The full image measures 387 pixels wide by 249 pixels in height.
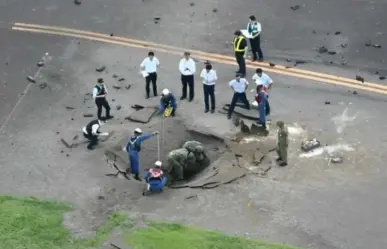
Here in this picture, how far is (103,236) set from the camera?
61.0 ft

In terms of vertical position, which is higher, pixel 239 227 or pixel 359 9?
pixel 359 9

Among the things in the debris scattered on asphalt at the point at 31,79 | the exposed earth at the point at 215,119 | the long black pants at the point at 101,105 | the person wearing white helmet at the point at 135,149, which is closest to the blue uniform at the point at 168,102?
the exposed earth at the point at 215,119

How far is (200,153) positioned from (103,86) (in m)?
3.71

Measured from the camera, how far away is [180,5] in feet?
99.0

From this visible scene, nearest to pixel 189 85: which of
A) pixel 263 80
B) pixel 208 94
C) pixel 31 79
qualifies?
pixel 208 94

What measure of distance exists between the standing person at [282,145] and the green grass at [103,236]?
3.65 meters

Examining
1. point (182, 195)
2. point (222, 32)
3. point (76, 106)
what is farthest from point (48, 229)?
point (222, 32)

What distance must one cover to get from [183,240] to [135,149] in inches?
154

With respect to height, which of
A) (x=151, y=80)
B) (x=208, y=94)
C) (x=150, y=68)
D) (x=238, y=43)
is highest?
(x=238, y=43)

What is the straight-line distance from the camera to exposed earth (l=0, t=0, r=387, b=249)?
782 inches

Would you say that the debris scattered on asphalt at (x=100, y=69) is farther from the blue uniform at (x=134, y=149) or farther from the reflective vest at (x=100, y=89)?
the blue uniform at (x=134, y=149)

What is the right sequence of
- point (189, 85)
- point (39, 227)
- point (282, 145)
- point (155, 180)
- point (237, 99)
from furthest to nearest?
1. point (189, 85)
2. point (237, 99)
3. point (282, 145)
4. point (155, 180)
5. point (39, 227)

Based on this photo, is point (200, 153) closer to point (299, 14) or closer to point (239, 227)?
point (239, 227)

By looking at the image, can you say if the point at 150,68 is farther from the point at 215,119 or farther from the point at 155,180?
the point at 155,180
